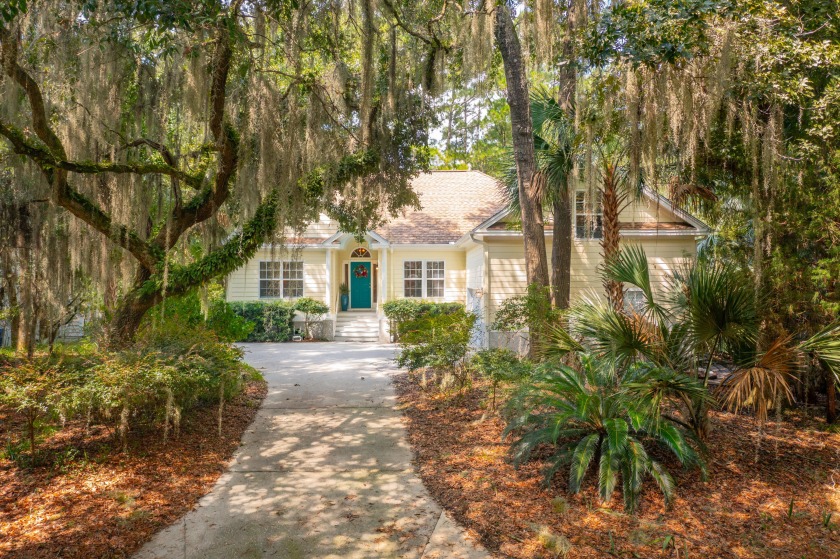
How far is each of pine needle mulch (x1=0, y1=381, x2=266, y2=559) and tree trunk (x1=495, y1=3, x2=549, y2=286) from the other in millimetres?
5299

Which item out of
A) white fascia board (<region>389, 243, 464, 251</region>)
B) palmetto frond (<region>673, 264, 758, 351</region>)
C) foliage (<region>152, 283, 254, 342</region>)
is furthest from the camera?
white fascia board (<region>389, 243, 464, 251</region>)

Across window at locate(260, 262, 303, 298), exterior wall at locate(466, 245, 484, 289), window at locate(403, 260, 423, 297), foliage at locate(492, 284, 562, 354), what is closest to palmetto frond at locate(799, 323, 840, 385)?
foliage at locate(492, 284, 562, 354)

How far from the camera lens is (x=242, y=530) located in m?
4.32

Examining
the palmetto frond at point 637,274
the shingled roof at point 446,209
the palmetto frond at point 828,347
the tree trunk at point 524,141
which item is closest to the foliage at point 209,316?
the tree trunk at point 524,141

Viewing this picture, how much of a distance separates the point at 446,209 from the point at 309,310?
579 cm

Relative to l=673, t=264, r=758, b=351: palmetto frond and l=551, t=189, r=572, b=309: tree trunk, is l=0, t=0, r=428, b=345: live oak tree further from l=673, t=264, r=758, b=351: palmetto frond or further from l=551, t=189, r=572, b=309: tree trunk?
l=673, t=264, r=758, b=351: palmetto frond

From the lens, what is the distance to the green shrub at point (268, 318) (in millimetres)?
16984

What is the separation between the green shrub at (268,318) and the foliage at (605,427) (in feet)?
39.9

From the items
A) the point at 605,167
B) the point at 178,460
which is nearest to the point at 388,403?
the point at 178,460

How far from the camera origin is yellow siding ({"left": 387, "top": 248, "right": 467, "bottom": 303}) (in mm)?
17656

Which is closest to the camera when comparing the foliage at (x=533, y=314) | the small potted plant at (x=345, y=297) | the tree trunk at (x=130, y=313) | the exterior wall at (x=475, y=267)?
the tree trunk at (x=130, y=313)

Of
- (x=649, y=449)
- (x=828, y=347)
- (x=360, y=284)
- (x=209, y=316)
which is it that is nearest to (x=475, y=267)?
(x=360, y=284)

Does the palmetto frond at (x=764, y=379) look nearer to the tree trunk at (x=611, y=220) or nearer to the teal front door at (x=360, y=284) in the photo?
the tree trunk at (x=611, y=220)

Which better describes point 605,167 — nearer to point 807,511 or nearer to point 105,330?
point 807,511
